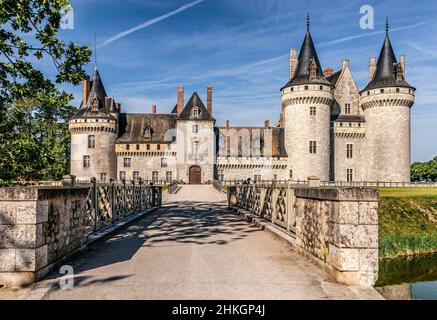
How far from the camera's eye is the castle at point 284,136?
5275cm

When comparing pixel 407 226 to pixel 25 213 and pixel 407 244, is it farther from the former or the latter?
pixel 25 213

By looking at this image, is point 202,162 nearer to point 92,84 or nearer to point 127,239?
point 92,84

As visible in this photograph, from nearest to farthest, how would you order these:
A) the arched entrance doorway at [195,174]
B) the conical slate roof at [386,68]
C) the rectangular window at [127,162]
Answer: the conical slate roof at [386,68], the arched entrance doorway at [195,174], the rectangular window at [127,162]

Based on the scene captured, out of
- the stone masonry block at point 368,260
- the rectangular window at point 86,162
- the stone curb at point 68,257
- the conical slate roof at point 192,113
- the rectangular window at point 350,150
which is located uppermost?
the conical slate roof at point 192,113

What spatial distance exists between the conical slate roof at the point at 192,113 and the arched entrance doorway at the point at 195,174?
711 centimetres

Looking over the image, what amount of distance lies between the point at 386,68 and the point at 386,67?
146mm

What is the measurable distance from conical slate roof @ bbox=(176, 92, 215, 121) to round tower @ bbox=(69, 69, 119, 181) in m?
9.95

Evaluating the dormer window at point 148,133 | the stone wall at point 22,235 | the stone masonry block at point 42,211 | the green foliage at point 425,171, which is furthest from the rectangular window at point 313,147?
the stone wall at point 22,235

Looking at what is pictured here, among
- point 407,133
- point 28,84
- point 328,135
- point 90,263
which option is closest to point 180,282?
point 90,263

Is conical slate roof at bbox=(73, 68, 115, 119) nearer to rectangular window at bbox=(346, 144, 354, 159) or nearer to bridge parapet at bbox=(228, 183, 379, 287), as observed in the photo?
rectangular window at bbox=(346, 144, 354, 159)

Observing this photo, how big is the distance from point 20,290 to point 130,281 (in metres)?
1.45

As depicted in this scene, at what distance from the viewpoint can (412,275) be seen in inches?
475

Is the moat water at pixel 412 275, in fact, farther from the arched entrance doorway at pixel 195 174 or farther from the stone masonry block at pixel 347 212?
the arched entrance doorway at pixel 195 174
